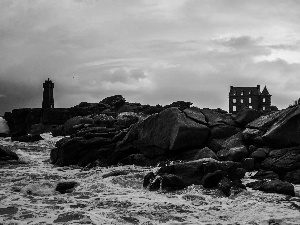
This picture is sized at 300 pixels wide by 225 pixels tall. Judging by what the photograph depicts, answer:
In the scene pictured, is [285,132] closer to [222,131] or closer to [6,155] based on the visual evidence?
[222,131]

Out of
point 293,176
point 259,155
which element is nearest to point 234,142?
point 259,155

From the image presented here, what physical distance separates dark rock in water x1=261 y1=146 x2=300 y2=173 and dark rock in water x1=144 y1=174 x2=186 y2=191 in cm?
441

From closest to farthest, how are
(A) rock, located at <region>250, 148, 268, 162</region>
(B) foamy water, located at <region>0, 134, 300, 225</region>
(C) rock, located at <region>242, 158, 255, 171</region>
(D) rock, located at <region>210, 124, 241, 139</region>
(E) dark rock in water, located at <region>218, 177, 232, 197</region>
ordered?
(B) foamy water, located at <region>0, 134, 300, 225</region> < (E) dark rock in water, located at <region>218, 177, 232, 197</region> < (C) rock, located at <region>242, 158, 255, 171</region> < (A) rock, located at <region>250, 148, 268, 162</region> < (D) rock, located at <region>210, 124, 241, 139</region>

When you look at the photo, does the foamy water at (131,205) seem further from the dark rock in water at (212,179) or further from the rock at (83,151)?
the rock at (83,151)

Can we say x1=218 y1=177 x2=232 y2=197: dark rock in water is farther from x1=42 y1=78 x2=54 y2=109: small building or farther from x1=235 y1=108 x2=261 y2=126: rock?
x1=42 y1=78 x2=54 y2=109: small building

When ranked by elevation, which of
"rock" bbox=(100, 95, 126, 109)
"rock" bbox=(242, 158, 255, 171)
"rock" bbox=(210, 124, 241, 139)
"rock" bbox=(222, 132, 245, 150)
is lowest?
"rock" bbox=(242, 158, 255, 171)

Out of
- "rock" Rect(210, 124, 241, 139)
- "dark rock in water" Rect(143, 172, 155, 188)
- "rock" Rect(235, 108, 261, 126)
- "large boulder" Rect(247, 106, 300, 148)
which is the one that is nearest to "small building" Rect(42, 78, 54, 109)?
"rock" Rect(235, 108, 261, 126)

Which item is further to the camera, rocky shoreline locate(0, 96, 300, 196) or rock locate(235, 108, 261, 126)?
rock locate(235, 108, 261, 126)

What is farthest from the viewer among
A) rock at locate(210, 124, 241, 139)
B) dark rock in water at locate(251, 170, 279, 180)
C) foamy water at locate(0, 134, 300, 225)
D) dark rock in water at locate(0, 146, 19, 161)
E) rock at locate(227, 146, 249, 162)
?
dark rock in water at locate(0, 146, 19, 161)

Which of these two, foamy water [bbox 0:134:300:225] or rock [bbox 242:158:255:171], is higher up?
rock [bbox 242:158:255:171]

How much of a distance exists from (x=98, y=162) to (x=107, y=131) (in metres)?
4.21

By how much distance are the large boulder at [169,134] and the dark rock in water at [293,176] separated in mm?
4951

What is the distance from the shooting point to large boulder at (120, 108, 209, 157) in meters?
17.1

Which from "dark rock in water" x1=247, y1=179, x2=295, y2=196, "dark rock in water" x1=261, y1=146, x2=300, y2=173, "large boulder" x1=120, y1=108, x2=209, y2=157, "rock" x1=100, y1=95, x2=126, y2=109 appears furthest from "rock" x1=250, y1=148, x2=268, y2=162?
"rock" x1=100, y1=95, x2=126, y2=109
